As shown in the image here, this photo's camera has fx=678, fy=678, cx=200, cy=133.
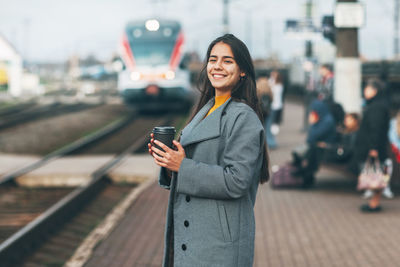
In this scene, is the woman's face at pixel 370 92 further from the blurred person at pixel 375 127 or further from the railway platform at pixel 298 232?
the railway platform at pixel 298 232

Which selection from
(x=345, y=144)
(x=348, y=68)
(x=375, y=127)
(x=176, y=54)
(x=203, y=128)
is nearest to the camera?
(x=203, y=128)

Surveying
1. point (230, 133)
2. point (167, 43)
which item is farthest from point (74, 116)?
point (230, 133)

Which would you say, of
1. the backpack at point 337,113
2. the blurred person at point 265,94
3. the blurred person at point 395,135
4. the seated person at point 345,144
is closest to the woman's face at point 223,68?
the blurred person at point 395,135

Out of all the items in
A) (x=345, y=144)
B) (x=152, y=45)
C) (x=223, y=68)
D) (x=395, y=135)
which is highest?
(x=152, y=45)

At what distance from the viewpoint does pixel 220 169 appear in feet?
8.77

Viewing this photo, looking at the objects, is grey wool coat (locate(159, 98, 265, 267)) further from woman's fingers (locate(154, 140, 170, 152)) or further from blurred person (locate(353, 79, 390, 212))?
blurred person (locate(353, 79, 390, 212))

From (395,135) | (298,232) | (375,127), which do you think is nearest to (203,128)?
(298,232)

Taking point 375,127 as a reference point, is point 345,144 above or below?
below

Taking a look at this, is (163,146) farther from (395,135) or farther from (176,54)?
(176,54)

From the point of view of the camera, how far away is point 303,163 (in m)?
9.36

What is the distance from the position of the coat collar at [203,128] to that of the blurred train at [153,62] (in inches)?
812

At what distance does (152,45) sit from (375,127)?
53.7 feet

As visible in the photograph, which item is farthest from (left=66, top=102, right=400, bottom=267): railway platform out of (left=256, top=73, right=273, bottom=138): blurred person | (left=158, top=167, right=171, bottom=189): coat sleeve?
(left=256, top=73, right=273, bottom=138): blurred person

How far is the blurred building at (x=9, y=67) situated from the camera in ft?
118
